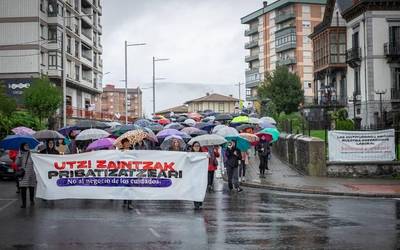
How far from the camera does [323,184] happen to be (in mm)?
23375

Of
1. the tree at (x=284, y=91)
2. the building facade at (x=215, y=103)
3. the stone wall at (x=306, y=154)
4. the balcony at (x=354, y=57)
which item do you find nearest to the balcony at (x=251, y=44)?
the building facade at (x=215, y=103)

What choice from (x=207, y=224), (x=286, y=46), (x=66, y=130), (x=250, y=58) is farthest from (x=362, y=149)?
(x=250, y=58)

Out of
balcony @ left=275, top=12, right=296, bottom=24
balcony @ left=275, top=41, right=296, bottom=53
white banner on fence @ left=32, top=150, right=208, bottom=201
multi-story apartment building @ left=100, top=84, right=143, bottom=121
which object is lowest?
white banner on fence @ left=32, top=150, right=208, bottom=201

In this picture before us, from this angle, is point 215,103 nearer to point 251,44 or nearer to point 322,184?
point 251,44

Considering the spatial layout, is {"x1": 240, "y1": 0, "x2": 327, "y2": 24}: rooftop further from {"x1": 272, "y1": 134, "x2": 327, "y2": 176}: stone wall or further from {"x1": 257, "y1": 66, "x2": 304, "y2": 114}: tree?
{"x1": 272, "y1": 134, "x2": 327, "y2": 176}: stone wall

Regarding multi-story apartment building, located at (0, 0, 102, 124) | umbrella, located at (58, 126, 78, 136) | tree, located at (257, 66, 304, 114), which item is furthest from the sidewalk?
tree, located at (257, 66, 304, 114)

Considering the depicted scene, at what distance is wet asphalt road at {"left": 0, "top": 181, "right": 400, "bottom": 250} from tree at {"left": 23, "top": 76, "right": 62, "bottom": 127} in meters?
30.1

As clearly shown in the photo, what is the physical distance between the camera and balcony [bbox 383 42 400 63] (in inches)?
Answer: 1975

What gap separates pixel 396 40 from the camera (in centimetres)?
5084

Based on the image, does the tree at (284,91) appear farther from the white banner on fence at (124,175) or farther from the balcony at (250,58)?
the balcony at (250,58)

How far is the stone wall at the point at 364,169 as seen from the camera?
26.0m

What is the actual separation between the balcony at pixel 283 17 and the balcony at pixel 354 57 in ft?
167

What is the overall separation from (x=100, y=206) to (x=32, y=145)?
4.50m

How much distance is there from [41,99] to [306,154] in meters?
26.7
